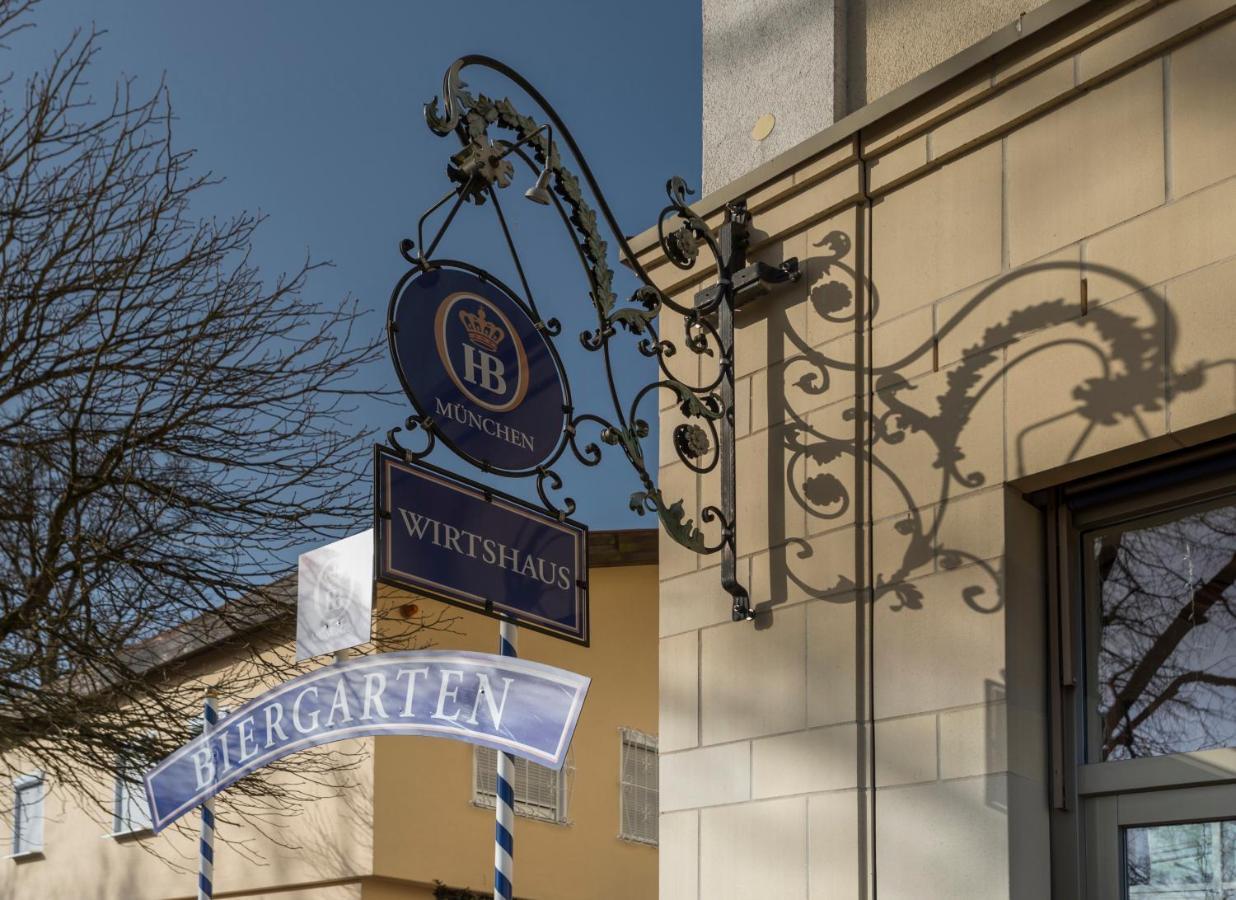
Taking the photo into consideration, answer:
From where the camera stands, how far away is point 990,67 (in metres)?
5.20

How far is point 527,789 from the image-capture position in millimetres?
15477

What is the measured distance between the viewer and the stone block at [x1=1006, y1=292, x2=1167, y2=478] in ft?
14.9

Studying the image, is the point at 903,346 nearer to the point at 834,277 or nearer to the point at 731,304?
the point at 834,277

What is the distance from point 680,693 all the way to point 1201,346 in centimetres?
228

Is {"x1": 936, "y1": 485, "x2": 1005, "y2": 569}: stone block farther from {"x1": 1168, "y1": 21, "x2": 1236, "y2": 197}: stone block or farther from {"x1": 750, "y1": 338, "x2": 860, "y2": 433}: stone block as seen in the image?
{"x1": 1168, "y1": 21, "x2": 1236, "y2": 197}: stone block

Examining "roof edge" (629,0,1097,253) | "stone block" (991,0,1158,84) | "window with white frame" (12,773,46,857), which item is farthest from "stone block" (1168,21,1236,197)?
"window with white frame" (12,773,46,857)

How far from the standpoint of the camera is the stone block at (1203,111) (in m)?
4.47

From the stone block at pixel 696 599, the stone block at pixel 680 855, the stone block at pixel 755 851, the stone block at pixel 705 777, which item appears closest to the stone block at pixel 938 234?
the stone block at pixel 696 599

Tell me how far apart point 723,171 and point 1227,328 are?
2.55 m

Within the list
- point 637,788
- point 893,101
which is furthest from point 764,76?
point 637,788

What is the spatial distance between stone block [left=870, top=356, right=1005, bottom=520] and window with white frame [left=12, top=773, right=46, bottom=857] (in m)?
16.6

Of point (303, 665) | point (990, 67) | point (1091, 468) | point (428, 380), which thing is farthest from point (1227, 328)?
point (303, 665)

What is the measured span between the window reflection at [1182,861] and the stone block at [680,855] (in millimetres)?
1535

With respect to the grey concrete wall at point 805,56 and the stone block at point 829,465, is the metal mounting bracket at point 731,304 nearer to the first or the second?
the stone block at point 829,465
